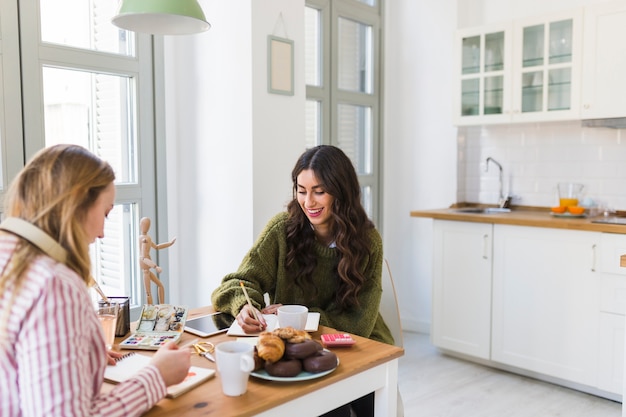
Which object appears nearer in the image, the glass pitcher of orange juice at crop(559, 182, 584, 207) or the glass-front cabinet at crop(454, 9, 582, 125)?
the glass-front cabinet at crop(454, 9, 582, 125)

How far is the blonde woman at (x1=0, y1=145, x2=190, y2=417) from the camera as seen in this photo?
88 centimetres

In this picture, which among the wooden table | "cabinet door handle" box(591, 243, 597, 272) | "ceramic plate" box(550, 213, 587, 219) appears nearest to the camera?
the wooden table

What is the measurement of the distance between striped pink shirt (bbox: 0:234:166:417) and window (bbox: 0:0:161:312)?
6.31 feet

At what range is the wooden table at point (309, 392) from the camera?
111 cm

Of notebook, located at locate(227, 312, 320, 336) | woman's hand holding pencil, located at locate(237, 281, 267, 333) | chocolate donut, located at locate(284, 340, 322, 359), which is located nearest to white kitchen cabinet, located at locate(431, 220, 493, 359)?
notebook, located at locate(227, 312, 320, 336)

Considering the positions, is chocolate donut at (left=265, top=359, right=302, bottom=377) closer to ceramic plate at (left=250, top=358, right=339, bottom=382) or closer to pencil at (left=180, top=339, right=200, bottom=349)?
ceramic plate at (left=250, top=358, right=339, bottom=382)

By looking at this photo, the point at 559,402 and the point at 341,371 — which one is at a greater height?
the point at 341,371

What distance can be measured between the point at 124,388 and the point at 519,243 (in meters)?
2.73

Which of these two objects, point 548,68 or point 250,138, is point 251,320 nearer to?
point 250,138

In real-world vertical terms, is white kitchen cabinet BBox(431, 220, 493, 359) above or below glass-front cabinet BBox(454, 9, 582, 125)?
below

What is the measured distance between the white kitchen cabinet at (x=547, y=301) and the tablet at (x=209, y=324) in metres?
2.05

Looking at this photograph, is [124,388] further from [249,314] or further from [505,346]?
[505,346]

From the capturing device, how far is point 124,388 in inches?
40.4

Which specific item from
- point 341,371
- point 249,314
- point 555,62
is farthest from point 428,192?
point 341,371
